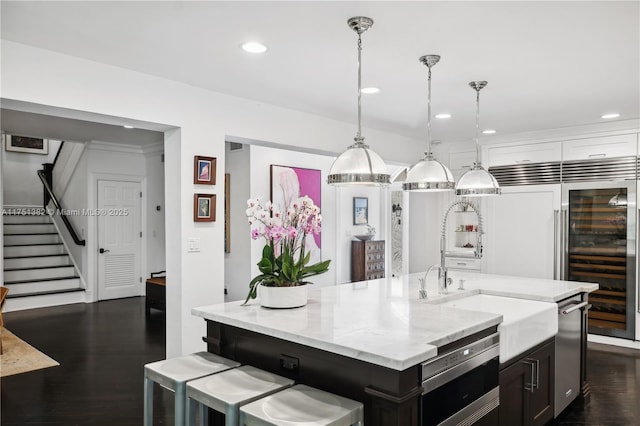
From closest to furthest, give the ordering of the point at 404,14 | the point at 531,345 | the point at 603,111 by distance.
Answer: the point at 404,14
the point at 531,345
the point at 603,111

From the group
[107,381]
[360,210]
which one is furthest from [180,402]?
[360,210]

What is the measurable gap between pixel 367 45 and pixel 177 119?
1739mm

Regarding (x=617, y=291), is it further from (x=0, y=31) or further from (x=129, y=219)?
(x=129, y=219)

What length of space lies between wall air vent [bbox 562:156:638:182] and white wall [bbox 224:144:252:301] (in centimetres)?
423

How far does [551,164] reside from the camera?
225 inches

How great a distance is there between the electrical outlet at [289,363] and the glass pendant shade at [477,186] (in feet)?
6.74

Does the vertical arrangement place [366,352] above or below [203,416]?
above

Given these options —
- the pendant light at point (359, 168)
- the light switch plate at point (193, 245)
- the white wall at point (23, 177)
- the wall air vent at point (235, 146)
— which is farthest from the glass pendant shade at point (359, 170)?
the white wall at point (23, 177)

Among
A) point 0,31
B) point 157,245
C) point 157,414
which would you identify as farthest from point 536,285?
point 157,245

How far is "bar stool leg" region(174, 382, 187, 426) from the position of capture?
2.12 m

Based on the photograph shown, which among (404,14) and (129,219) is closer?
(404,14)

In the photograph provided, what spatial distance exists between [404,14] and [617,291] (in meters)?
4.41

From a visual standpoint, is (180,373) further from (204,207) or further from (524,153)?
(524,153)

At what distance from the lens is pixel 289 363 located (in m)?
2.24
